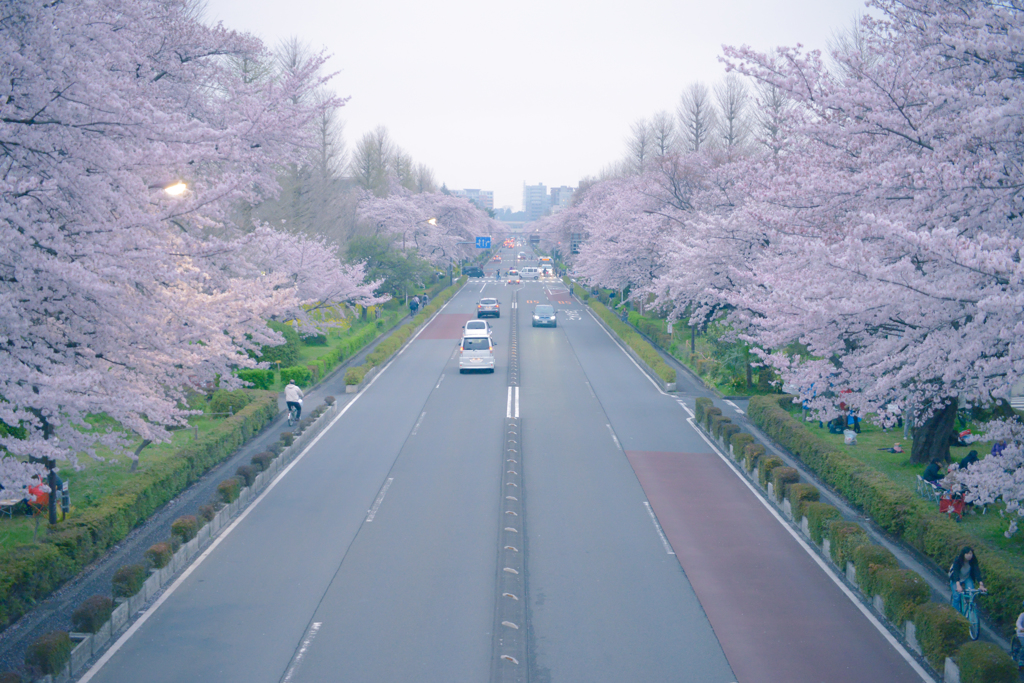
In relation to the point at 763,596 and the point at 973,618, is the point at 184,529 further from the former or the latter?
the point at 973,618

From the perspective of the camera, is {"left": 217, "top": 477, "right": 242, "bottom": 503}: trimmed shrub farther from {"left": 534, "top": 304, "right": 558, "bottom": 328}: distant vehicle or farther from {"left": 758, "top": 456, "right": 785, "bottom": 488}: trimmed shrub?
{"left": 534, "top": 304, "right": 558, "bottom": 328}: distant vehicle

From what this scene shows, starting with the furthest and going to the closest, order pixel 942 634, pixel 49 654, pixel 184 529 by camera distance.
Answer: pixel 184 529 < pixel 942 634 < pixel 49 654

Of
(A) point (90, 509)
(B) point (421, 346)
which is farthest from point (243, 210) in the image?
(A) point (90, 509)

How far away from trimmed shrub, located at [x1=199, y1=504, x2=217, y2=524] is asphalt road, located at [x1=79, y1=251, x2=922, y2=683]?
50 centimetres

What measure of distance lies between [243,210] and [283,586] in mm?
26999

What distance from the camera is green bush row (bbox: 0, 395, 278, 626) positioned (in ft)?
34.8

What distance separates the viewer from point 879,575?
11.0 meters

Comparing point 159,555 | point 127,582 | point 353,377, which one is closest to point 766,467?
point 159,555

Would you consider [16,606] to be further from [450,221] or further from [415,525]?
[450,221]

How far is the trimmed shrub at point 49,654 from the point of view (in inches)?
338

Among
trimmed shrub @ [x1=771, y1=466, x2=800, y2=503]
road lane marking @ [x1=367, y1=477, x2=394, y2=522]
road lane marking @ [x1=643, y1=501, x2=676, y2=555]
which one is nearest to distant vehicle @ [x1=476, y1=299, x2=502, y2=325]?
road lane marking @ [x1=367, y1=477, x2=394, y2=522]

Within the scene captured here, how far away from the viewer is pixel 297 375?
28.7 meters

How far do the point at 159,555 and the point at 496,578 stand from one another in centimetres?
548

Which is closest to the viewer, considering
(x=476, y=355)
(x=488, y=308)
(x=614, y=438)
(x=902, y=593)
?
(x=902, y=593)
